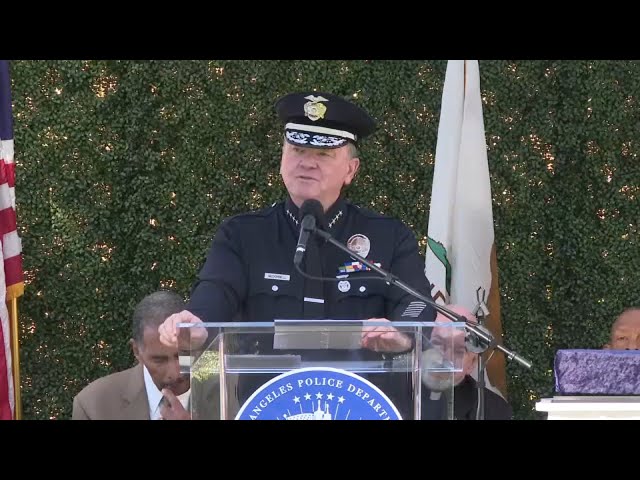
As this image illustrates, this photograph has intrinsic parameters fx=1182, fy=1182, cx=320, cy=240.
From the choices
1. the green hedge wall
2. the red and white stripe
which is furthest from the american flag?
the green hedge wall

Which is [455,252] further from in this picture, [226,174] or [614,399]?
[614,399]

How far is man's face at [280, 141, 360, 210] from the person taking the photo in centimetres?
363

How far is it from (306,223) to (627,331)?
2839mm

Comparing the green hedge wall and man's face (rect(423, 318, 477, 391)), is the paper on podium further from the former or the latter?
the green hedge wall

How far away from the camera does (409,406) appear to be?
247 cm

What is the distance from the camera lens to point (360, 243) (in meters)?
3.69

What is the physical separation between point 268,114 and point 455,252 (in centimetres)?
122

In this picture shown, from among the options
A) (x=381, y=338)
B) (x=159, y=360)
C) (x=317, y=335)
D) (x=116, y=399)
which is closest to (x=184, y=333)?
(x=317, y=335)

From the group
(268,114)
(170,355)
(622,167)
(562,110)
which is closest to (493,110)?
(562,110)

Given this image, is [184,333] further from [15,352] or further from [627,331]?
[627,331]

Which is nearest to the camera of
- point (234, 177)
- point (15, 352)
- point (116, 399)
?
point (116, 399)

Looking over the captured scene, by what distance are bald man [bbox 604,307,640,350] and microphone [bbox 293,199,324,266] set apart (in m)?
2.63

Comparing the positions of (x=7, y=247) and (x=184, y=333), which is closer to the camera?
(x=184, y=333)

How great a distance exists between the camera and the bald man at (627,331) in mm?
5246
